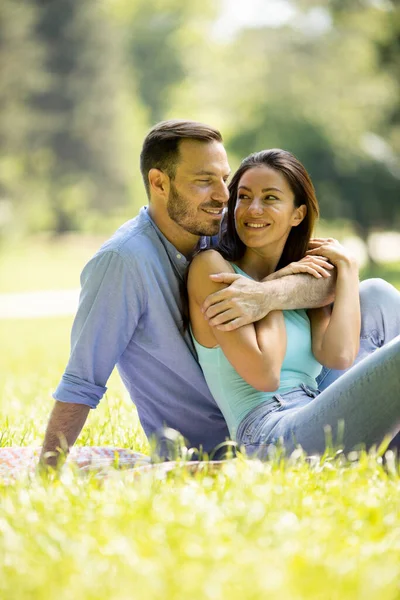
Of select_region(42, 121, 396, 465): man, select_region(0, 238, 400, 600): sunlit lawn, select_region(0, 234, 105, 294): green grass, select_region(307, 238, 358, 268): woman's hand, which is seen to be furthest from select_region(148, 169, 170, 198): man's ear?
select_region(0, 234, 105, 294): green grass

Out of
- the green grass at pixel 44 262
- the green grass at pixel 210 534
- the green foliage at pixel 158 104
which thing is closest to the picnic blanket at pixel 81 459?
the green grass at pixel 210 534

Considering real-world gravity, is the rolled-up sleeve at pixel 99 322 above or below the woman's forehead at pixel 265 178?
below

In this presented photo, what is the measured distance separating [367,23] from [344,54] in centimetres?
422

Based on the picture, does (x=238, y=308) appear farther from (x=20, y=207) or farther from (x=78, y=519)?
(x=20, y=207)

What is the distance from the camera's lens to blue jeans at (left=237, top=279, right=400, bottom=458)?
2893 mm

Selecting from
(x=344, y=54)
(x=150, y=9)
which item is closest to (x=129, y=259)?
(x=344, y=54)

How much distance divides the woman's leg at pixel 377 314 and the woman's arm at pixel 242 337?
1.45ft

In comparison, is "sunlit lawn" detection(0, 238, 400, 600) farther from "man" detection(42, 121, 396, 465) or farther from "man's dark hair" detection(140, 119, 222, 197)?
"man's dark hair" detection(140, 119, 222, 197)

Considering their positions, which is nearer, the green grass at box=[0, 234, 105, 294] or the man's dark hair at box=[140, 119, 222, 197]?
the man's dark hair at box=[140, 119, 222, 197]

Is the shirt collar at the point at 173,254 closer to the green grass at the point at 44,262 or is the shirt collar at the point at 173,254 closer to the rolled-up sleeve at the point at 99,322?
the rolled-up sleeve at the point at 99,322

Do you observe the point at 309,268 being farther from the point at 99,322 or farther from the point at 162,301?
the point at 99,322

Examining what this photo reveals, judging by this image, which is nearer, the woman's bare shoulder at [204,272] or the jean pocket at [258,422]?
the jean pocket at [258,422]

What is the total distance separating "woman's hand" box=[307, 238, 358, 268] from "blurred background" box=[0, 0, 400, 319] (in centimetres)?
1209

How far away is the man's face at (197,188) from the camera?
3.50 meters
